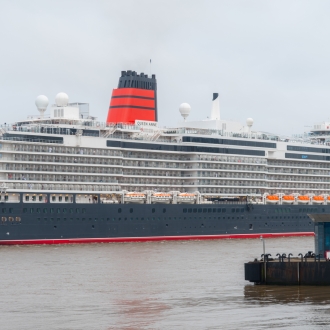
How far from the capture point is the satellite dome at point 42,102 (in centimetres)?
7438

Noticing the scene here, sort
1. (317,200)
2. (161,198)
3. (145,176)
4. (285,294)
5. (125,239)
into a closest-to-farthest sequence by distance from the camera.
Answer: (285,294)
(125,239)
(161,198)
(145,176)
(317,200)

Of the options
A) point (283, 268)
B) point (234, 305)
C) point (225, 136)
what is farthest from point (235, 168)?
point (234, 305)

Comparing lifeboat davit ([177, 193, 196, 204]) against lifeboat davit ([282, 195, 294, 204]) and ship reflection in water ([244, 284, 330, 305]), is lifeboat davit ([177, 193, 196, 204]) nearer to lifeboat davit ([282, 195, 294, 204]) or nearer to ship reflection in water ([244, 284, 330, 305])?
lifeboat davit ([282, 195, 294, 204])

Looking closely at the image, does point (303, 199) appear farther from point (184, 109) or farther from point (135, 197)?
point (135, 197)

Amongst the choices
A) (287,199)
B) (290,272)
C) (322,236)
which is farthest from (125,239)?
(290,272)

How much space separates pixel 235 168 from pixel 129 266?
1441 inches

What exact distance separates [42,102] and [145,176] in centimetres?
1089

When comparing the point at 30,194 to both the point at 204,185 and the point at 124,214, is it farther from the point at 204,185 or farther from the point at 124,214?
the point at 204,185

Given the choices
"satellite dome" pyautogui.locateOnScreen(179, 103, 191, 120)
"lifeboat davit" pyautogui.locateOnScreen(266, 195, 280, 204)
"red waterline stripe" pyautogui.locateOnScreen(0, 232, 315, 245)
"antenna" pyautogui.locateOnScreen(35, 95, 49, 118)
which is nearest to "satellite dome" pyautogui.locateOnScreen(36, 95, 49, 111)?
"antenna" pyautogui.locateOnScreen(35, 95, 49, 118)

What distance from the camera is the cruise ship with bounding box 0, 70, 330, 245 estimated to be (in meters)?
68.6

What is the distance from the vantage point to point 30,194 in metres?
68.2

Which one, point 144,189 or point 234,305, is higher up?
point 144,189

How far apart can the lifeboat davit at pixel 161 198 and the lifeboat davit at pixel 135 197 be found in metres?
1.07

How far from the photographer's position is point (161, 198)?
7644cm
